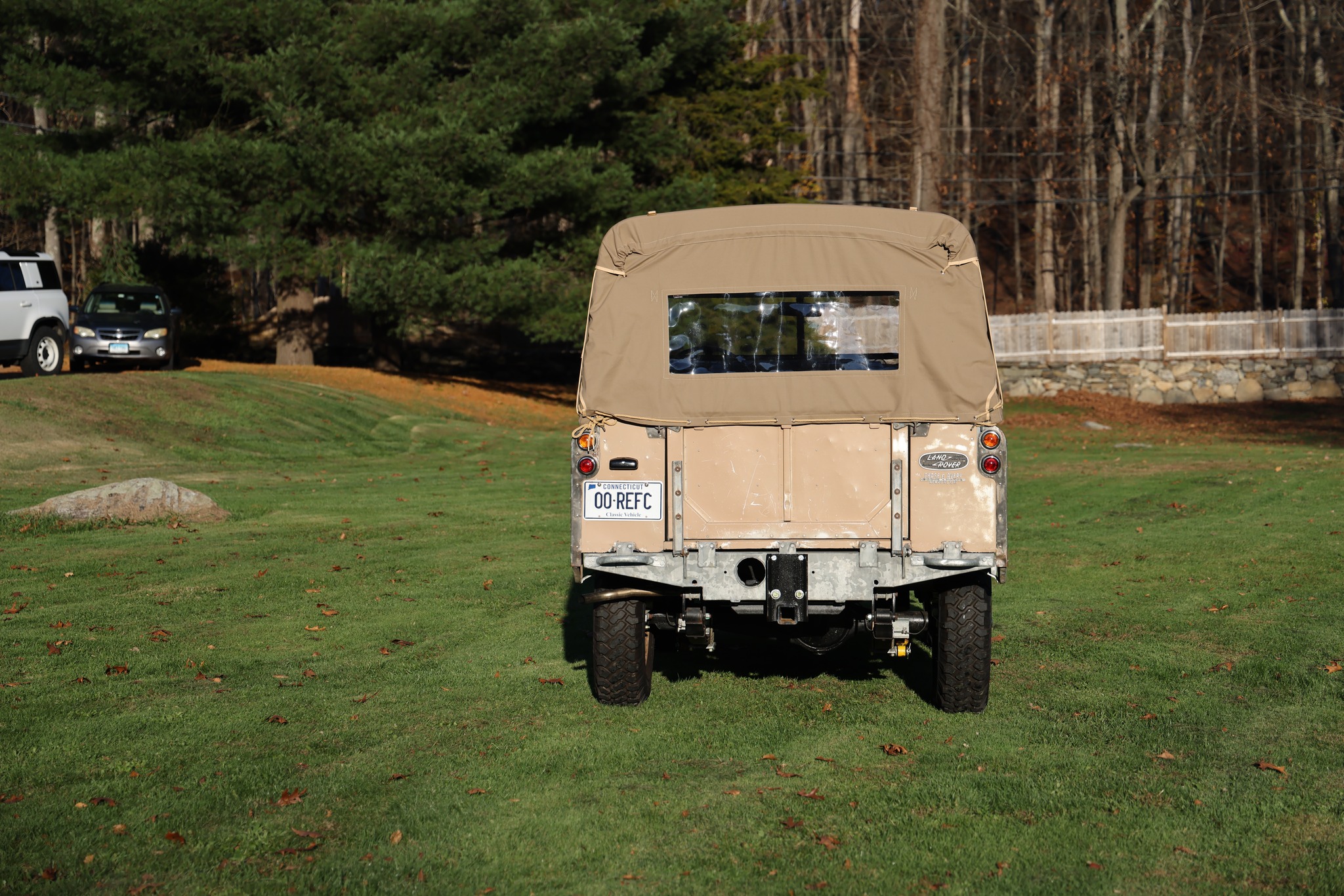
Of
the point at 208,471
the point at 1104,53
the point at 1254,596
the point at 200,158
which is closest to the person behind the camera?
the point at 1254,596

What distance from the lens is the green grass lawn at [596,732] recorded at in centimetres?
495

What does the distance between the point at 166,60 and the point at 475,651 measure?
78.7 feet

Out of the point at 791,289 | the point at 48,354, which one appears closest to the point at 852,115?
the point at 48,354

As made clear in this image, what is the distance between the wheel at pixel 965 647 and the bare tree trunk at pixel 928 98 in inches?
858

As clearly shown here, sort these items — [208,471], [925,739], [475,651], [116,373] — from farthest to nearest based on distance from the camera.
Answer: [116,373], [208,471], [475,651], [925,739]

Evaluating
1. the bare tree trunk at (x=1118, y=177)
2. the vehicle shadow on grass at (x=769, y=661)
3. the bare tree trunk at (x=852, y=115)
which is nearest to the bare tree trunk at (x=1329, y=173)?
the bare tree trunk at (x=1118, y=177)

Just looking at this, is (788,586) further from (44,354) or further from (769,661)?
(44,354)

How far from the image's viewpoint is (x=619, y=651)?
7180 millimetres

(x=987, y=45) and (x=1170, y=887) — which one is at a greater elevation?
(x=987, y=45)

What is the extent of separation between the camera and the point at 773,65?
36.7 meters

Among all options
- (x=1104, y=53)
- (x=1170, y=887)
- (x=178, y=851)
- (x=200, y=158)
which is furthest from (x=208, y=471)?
(x=1104, y=53)

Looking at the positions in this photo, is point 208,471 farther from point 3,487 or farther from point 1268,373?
point 1268,373

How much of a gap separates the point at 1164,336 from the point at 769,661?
31.1 metres

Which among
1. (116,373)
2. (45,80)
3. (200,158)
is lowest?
(116,373)
